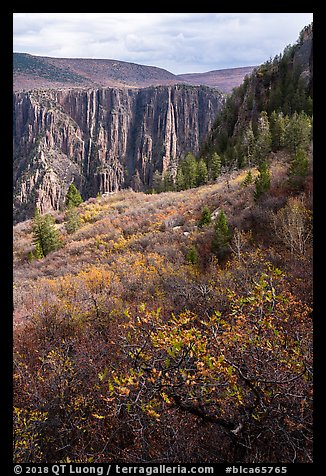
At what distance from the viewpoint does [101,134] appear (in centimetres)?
14138

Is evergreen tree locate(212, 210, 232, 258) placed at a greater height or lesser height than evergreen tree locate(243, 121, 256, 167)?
lesser

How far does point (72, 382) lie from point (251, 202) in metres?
14.1

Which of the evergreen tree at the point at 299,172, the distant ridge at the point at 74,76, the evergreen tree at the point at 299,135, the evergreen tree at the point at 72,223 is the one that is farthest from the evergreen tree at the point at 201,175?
the distant ridge at the point at 74,76

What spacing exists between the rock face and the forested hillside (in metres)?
97.1

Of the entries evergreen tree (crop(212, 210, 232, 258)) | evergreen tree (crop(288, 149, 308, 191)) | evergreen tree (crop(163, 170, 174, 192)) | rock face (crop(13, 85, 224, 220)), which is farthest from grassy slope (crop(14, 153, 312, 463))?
rock face (crop(13, 85, 224, 220))

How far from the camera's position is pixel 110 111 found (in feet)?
479

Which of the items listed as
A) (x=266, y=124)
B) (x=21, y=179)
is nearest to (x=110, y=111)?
(x=21, y=179)

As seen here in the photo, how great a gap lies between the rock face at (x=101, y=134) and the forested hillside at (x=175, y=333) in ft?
319

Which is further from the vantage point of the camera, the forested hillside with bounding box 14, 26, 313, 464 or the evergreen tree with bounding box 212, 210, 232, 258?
the evergreen tree with bounding box 212, 210, 232, 258

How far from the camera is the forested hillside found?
466 centimetres

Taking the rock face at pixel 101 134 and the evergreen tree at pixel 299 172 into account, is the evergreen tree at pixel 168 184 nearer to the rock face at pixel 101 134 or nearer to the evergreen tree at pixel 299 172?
the evergreen tree at pixel 299 172

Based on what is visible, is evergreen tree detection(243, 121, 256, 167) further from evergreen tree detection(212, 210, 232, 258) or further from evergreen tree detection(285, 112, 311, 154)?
evergreen tree detection(212, 210, 232, 258)
